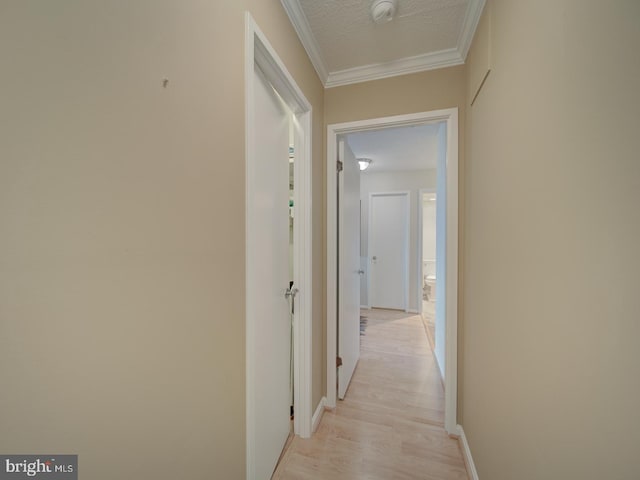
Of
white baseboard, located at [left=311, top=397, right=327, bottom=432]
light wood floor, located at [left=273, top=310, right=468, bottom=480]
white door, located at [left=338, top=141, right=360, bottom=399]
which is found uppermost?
white door, located at [left=338, top=141, right=360, bottom=399]

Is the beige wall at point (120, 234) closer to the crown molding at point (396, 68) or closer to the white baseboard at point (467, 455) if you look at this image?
the crown molding at point (396, 68)

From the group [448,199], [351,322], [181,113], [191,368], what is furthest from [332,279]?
[181,113]

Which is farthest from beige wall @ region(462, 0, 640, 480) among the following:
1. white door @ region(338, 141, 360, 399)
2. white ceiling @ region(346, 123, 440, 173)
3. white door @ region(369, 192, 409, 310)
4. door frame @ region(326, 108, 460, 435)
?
white door @ region(369, 192, 409, 310)

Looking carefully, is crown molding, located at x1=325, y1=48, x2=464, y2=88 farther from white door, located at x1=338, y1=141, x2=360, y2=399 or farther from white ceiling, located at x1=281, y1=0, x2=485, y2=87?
white door, located at x1=338, y1=141, x2=360, y2=399

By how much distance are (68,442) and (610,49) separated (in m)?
1.30

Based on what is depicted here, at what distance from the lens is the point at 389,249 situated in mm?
4562

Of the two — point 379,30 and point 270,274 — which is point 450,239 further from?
point 379,30

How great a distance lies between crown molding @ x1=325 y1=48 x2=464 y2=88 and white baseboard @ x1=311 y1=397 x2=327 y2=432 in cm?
244

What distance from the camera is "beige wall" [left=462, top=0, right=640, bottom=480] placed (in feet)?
1.52

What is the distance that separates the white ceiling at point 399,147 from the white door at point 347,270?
0.51 metres

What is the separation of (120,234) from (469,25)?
193 centimetres

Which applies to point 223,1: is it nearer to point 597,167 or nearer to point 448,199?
point 597,167

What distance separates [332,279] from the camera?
6.23ft

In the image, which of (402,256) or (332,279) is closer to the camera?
(332,279)
